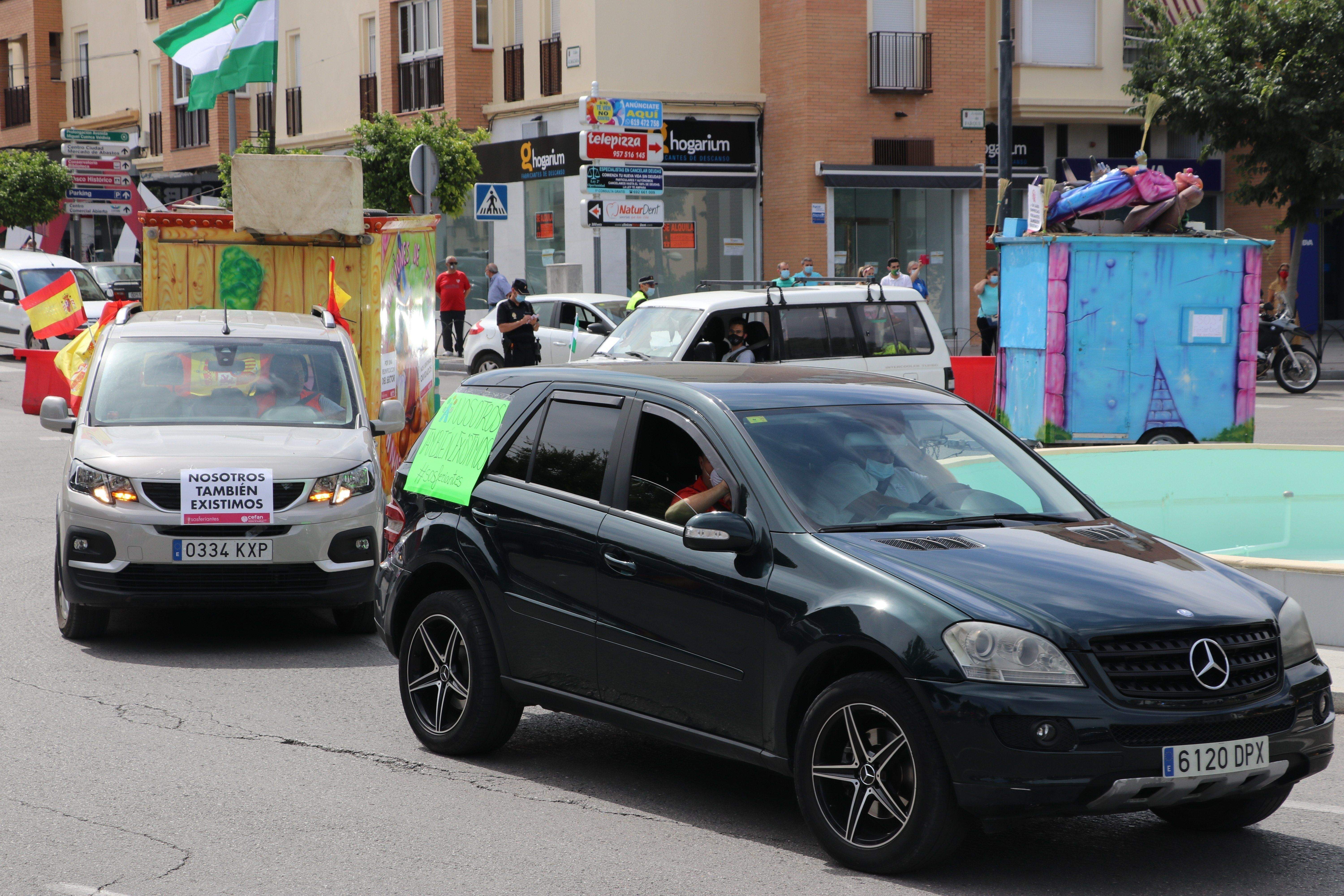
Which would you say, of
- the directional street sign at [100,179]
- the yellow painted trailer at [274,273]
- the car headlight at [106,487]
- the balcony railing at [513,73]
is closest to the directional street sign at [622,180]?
the yellow painted trailer at [274,273]

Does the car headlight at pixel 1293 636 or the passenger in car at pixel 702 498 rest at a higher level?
the passenger in car at pixel 702 498

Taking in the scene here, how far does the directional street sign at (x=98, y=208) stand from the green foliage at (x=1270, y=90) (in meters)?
27.1

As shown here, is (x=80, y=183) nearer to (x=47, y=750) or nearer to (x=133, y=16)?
(x=133, y=16)

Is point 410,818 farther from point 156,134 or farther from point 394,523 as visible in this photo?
point 156,134

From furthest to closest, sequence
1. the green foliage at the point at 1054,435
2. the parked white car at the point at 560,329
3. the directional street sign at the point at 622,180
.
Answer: the parked white car at the point at 560,329
the directional street sign at the point at 622,180
the green foliage at the point at 1054,435

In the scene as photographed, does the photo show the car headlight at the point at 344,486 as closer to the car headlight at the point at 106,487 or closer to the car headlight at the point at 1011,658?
the car headlight at the point at 106,487

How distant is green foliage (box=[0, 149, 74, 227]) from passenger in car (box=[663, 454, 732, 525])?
143ft

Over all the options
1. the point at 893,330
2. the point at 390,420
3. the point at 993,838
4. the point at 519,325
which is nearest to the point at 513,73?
the point at 519,325

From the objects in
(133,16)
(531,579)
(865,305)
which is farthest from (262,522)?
(133,16)

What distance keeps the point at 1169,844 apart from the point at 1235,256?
33.6 ft

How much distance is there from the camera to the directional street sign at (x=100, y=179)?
4412cm

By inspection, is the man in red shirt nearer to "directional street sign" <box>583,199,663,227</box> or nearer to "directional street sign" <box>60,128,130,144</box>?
"directional street sign" <box>583,199,663,227</box>

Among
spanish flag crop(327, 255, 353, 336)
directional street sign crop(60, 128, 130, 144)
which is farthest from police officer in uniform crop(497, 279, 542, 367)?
directional street sign crop(60, 128, 130, 144)

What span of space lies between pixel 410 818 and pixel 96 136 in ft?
142
